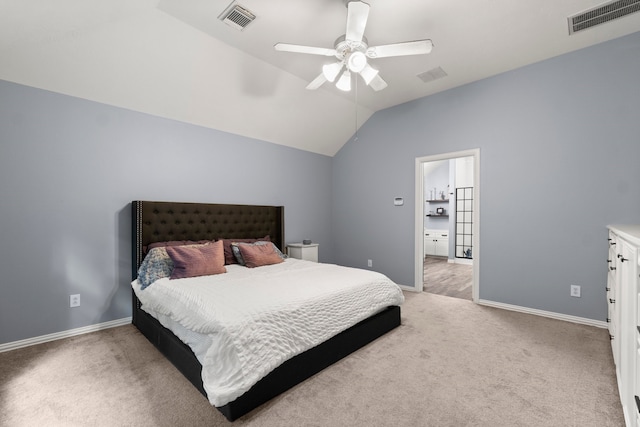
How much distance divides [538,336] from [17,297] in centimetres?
464

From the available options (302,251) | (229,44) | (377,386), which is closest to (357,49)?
(229,44)

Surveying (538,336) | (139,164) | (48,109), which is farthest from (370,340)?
(48,109)

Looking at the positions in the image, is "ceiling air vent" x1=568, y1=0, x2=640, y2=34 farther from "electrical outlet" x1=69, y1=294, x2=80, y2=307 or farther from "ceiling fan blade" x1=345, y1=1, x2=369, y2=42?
"electrical outlet" x1=69, y1=294, x2=80, y2=307

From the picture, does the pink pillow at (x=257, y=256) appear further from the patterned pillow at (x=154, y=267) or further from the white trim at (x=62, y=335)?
the white trim at (x=62, y=335)

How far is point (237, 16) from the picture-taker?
2412 mm

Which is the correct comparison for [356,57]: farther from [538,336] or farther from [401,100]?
[538,336]

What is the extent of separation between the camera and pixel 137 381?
Result: 6.46 ft

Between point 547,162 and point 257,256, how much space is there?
3.41 m

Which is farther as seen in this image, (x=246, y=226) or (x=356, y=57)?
(x=246, y=226)

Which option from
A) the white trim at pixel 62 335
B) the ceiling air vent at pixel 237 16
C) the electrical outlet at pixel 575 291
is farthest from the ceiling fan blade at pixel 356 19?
the white trim at pixel 62 335

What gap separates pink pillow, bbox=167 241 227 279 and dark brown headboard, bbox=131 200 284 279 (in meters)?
0.38

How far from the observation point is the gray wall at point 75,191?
2461 millimetres

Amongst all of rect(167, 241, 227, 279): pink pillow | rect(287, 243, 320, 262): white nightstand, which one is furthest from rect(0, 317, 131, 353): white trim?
rect(287, 243, 320, 262): white nightstand

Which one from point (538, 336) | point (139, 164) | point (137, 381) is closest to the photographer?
point (137, 381)
